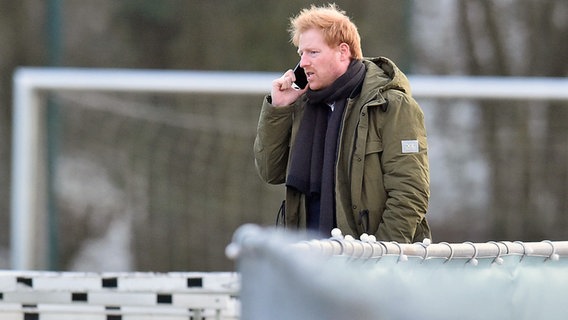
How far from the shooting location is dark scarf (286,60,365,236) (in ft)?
14.8

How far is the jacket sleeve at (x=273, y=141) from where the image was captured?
4652mm

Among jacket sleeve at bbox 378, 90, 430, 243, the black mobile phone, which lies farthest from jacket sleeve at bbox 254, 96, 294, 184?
jacket sleeve at bbox 378, 90, 430, 243

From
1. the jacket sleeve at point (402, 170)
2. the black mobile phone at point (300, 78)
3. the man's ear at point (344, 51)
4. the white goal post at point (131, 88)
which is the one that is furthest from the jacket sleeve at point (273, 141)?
the white goal post at point (131, 88)

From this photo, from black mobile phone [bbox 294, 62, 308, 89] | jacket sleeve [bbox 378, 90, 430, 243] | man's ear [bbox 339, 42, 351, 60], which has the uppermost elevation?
man's ear [bbox 339, 42, 351, 60]

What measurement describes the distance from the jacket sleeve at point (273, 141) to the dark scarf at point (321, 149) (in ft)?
0.24

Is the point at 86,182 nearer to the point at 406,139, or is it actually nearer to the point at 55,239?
the point at 55,239

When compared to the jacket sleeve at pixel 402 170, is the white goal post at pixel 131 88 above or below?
above

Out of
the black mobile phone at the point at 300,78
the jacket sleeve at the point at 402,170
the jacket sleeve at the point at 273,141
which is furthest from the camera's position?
the black mobile phone at the point at 300,78

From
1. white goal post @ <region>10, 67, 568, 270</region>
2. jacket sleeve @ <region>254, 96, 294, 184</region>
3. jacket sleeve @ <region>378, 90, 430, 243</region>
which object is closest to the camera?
jacket sleeve @ <region>378, 90, 430, 243</region>

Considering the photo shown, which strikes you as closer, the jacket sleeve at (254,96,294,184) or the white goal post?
the jacket sleeve at (254,96,294,184)

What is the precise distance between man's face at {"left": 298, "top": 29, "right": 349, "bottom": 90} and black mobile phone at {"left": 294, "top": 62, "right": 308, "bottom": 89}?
0.20 meters

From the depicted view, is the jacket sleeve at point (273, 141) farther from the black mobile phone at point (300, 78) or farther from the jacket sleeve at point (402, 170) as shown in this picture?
the jacket sleeve at point (402, 170)

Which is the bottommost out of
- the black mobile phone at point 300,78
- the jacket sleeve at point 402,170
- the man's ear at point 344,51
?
the jacket sleeve at point 402,170

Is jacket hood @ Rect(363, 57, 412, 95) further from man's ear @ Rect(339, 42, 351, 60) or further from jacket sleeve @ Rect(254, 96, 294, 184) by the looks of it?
jacket sleeve @ Rect(254, 96, 294, 184)
